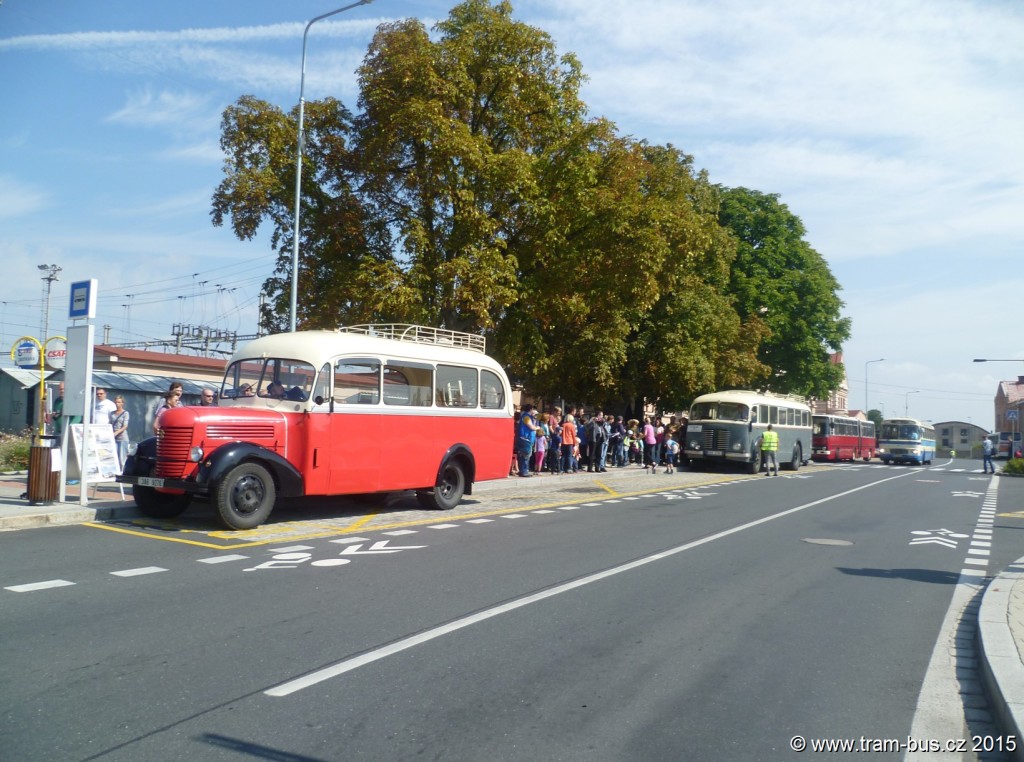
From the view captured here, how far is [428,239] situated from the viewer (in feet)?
61.0

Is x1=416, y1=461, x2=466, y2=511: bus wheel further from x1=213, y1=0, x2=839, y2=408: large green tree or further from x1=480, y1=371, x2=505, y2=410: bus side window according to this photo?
x1=213, y1=0, x2=839, y2=408: large green tree

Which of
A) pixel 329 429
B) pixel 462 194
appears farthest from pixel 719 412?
pixel 329 429

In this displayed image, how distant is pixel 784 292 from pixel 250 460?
3641 centimetres

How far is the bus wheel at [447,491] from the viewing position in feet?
48.8

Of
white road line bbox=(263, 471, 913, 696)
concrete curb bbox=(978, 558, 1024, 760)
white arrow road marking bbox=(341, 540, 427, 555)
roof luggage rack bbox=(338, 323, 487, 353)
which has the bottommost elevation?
white road line bbox=(263, 471, 913, 696)

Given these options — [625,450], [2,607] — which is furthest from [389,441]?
[625,450]

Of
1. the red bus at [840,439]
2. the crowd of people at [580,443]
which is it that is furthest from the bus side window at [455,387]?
the red bus at [840,439]

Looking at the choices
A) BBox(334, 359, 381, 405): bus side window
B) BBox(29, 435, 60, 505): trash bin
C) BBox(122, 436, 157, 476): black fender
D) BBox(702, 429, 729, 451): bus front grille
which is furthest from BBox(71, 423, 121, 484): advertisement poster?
BBox(702, 429, 729, 451): bus front grille

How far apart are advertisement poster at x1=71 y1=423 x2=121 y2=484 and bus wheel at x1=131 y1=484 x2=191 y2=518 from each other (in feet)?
2.93

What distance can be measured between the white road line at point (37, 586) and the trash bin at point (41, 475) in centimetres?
506

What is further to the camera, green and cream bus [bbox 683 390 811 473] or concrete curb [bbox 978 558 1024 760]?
green and cream bus [bbox 683 390 811 473]

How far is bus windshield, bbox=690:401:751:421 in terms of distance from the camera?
103 ft

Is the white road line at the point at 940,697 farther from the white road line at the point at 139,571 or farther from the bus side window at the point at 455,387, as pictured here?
the bus side window at the point at 455,387

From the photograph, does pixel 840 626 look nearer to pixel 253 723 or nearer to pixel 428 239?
pixel 253 723
